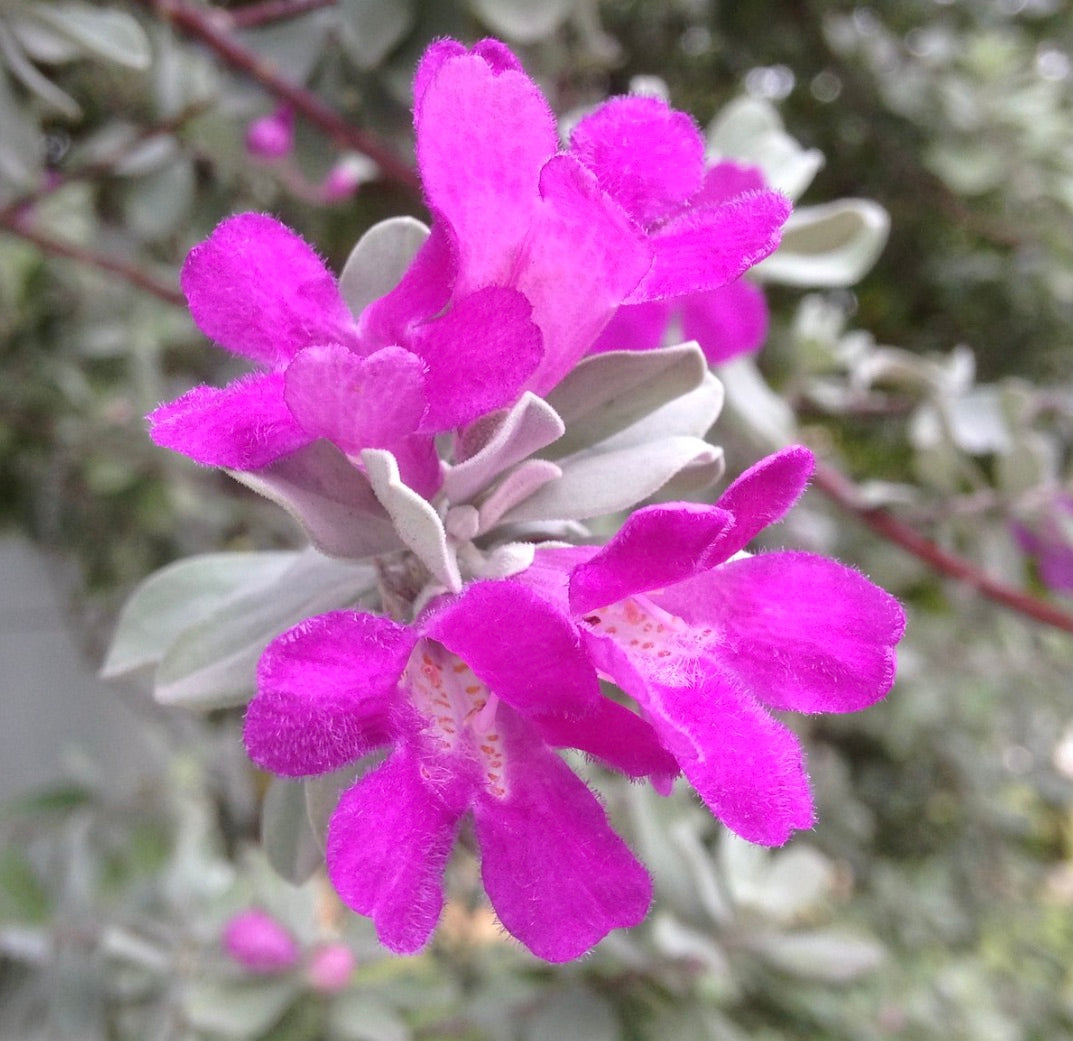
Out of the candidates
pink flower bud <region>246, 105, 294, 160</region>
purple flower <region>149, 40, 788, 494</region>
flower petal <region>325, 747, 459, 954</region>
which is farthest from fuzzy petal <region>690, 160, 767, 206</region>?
pink flower bud <region>246, 105, 294, 160</region>

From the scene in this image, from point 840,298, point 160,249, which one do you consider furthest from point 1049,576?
point 160,249

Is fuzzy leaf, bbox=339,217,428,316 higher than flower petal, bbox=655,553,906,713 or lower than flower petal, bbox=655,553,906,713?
higher

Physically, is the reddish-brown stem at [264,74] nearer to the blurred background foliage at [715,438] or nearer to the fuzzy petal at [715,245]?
the blurred background foliage at [715,438]

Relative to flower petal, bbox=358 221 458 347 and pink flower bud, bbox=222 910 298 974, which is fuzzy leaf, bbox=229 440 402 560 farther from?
pink flower bud, bbox=222 910 298 974

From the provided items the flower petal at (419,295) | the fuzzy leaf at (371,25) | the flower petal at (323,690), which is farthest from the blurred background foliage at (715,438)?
the flower petal at (419,295)

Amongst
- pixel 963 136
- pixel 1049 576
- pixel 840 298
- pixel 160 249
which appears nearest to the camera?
pixel 1049 576

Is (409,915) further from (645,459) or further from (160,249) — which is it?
(160,249)
